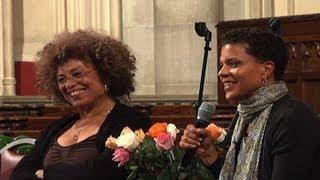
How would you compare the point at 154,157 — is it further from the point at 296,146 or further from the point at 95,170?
the point at 296,146

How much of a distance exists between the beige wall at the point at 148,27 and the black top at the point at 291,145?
287 inches

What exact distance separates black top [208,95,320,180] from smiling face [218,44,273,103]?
0.11 metres

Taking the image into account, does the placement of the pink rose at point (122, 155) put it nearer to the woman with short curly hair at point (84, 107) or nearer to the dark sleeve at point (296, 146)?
the woman with short curly hair at point (84, 107)

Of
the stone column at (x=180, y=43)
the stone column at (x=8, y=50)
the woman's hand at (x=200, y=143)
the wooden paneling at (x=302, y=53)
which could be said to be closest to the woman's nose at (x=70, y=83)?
the woman's hand at (x=200, y=143)

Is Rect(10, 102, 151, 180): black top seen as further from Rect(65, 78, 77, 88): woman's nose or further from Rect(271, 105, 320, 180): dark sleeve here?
Rect(271, 105, 320, 180): dark sleeve

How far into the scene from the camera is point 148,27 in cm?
959

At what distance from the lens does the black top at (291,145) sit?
1.89 meters

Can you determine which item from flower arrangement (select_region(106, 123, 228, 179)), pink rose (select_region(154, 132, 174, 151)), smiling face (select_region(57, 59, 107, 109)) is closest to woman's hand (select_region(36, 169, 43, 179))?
smiling face (select_region(57, 59, 107, 109))

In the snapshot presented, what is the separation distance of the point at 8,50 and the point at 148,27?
193 centimetres

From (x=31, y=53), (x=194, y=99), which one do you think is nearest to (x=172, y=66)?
(x=194, y=99)

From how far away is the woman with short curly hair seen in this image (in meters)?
2.63

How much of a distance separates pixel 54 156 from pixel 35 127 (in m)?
3.85

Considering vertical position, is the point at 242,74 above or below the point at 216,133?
above

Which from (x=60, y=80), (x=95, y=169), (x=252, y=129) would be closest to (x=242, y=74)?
(x=252, y=129)
